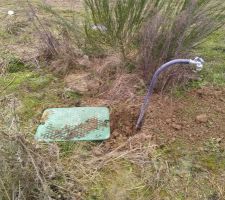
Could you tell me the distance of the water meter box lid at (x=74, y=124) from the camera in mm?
2617

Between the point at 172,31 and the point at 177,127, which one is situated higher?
the point at 172,31

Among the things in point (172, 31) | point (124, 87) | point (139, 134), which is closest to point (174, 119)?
point (139, 134)

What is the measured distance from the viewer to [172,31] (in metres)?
2.89

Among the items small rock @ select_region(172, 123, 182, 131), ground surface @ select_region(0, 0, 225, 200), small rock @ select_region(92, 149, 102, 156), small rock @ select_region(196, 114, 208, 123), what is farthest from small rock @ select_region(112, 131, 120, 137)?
small rock @ select_region(196, 114, 208, 123)

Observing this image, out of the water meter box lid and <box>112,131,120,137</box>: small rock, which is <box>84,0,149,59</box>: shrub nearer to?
the water meter box lid

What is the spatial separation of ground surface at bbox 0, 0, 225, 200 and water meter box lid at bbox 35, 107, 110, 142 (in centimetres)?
6

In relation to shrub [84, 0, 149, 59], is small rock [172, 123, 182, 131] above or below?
below

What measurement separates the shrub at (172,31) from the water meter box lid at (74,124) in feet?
A: 1.63

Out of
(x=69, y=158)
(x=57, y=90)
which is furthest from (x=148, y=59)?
(x=69, y=158)

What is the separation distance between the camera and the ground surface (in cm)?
223

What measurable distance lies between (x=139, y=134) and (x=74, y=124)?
0.45 m

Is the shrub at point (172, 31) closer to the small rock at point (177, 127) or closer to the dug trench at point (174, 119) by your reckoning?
the dug trench at point (174, 119)

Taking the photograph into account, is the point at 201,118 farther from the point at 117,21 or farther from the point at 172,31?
the point at 117,21

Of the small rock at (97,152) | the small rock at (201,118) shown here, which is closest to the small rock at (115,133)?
the small rock at (97,152)
